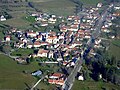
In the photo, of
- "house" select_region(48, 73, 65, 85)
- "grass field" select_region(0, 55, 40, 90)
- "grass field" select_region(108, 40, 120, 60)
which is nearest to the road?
"house" select_region(48, 73, 65, 85)

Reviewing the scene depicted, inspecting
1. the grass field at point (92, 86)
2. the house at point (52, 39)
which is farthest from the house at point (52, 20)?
the grass field at point (92, 86)

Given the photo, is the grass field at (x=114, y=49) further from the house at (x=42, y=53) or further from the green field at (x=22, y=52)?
the green field at (x=22, y=52)

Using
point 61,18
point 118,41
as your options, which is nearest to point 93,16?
point 61,18

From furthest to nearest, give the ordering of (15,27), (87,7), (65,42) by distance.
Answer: (87,7), (15,27), (65,42)

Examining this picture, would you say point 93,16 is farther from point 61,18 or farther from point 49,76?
point 49,76

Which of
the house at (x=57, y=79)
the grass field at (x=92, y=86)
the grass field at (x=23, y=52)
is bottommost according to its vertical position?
the grass field at (x=92, y=86)

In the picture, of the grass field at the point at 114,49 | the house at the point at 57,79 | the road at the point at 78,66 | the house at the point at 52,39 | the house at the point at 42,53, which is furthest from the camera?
Result: the house at the point at 52,39

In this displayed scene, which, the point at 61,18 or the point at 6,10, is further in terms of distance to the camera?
the point at 6,10

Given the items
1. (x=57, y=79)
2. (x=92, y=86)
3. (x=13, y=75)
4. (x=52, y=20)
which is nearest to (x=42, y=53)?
(x=13, y=75)
